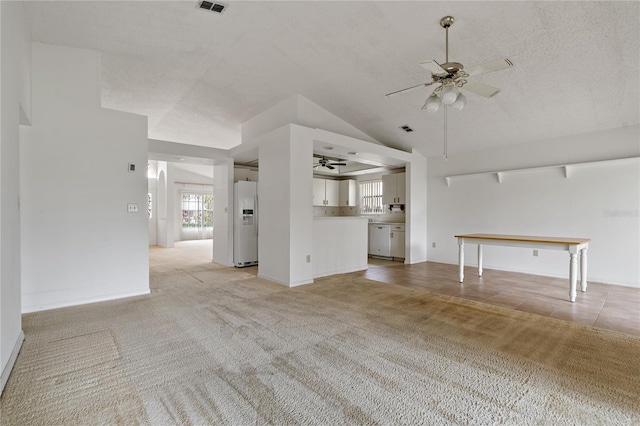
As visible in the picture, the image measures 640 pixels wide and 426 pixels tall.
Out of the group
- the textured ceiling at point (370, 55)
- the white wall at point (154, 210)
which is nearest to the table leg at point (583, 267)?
the textured ceiling at point (370, 55)

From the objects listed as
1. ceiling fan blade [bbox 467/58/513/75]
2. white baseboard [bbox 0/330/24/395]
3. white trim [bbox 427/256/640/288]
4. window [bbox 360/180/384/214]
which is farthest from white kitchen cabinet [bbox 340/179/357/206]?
white baseboard [bbox 0/330/24/395]

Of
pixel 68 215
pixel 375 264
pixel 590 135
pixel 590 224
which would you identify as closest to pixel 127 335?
pixel 68 215

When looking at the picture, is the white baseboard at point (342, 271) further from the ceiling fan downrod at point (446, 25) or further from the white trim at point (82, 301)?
the ceiling fan downrod at point (446, 25)

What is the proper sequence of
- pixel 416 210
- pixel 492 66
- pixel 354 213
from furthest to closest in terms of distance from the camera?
1. pixel 354 213
2. pixel 416 210
3. pixel 492 66

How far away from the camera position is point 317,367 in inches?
86.9

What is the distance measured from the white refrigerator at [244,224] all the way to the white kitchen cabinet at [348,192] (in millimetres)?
3196

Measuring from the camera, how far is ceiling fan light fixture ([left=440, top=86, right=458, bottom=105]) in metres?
2.90

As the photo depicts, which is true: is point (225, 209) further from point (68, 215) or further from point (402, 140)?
point (402, 140)

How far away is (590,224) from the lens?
508 cm

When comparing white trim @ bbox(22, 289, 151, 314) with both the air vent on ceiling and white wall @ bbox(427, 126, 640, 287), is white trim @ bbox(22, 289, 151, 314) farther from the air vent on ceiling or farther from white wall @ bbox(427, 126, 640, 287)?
white wall @ bbox(427, 126, 640, 287)

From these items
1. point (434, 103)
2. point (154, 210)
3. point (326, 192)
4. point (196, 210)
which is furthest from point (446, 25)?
point (154, 210)

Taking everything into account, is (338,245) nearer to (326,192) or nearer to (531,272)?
(326,192)

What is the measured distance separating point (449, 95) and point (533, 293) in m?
3.29

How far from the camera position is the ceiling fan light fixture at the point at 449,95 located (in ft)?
9.53
